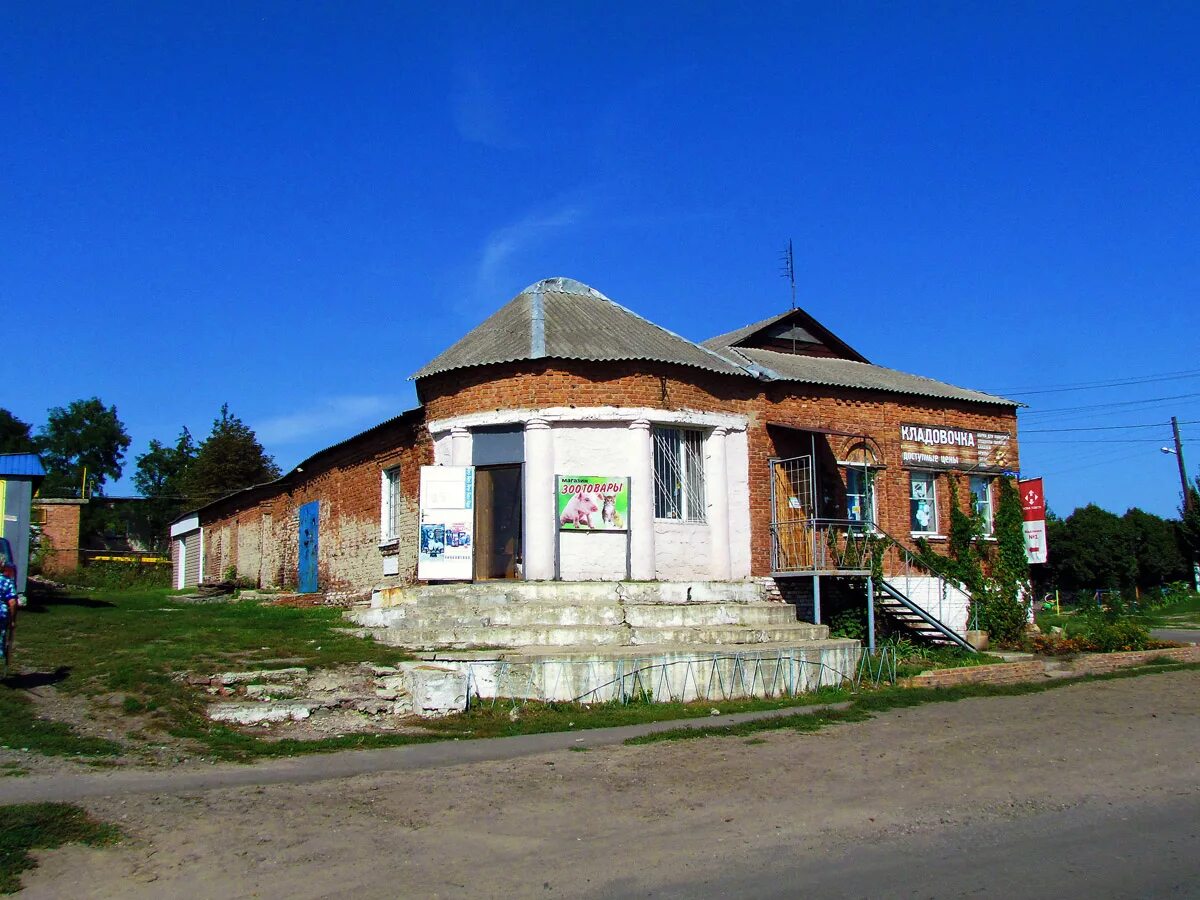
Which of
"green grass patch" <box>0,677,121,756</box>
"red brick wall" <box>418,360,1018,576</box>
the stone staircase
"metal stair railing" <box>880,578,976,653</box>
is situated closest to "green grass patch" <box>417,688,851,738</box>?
the stone staircase

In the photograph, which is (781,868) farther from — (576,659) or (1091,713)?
(1091,713)

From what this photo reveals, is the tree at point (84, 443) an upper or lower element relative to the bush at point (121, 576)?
upper

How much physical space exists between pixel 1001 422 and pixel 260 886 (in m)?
21.1

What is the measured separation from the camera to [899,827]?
26.1 ft

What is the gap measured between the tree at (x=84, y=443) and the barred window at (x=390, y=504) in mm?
61693

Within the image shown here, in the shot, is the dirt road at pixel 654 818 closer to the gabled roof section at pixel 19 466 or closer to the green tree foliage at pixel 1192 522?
the gabled roof section at pixel 19 466

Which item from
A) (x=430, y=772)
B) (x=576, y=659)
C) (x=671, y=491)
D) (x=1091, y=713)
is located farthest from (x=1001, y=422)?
(x=430, y=772)

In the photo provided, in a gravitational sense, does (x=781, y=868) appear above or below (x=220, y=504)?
below

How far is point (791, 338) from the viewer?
1005 inches

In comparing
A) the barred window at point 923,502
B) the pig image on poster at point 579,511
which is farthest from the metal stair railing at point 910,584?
the pig image on poster at point 579,511

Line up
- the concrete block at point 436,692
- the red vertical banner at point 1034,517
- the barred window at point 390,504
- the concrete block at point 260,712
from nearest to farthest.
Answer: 1. the concrete block at point 260,712
2. the concrete block at point 436,692
3. the barred window at point 390,504
4. the red vertical banner at point 1034,517

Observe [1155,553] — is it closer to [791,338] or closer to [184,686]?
[791,338]

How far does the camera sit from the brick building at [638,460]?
17906 millimetres

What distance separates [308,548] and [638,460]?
1038cm
